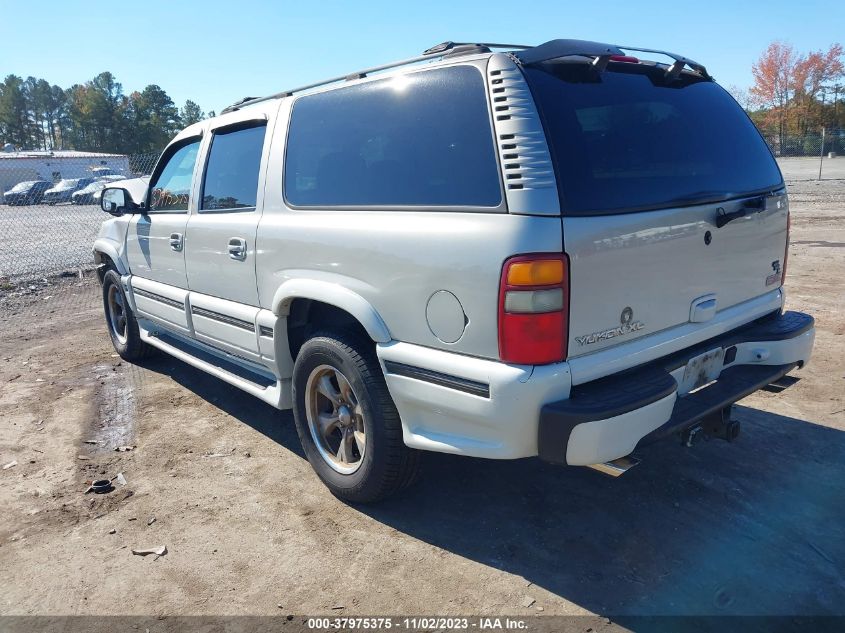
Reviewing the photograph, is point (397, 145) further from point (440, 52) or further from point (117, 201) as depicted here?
point (117, 201)

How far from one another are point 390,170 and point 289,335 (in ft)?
3.82

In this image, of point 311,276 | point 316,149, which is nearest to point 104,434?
point 311,276

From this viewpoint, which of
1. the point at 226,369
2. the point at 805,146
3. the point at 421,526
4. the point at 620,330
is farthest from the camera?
the point at 805,146

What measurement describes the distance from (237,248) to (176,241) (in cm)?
92

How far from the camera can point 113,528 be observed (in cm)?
330

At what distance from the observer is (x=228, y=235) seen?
12.9 ft

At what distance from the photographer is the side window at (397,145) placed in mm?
→ 2686

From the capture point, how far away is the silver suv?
Answer: 2496 mm

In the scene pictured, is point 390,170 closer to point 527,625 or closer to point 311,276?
point 311,276

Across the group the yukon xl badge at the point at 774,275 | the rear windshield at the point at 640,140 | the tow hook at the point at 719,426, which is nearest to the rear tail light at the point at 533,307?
the rear windshield at the point at 640,140

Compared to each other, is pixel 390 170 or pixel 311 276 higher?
pixel 390 170

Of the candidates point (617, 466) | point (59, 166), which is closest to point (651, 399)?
point (617, 466)

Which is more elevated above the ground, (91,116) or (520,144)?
(91,116)

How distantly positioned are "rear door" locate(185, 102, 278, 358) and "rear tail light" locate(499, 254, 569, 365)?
1.80 m
